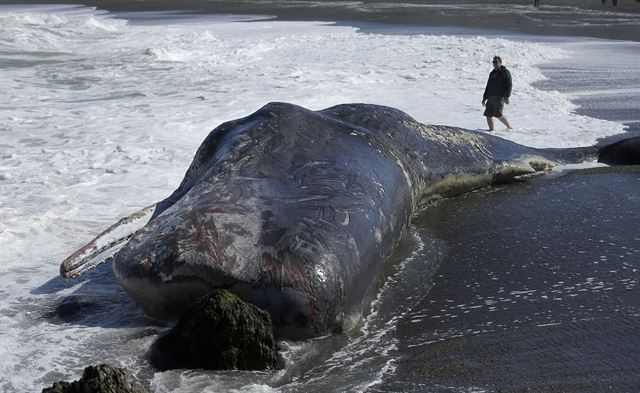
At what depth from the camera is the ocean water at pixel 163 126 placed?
5.16 metres

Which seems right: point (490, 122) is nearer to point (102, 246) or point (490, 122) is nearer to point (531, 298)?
point (531, 298)

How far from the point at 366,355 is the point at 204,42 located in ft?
67.7

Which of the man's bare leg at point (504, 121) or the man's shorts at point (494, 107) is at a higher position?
the man's shorts at point (494, 107)

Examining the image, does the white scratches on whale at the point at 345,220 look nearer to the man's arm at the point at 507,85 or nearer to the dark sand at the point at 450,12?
the man's arm at the point at 507,85

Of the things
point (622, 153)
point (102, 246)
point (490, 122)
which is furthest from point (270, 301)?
point (490, 122)

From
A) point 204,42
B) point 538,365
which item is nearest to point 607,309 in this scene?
point 538,365

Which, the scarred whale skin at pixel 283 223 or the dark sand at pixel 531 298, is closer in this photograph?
the dark sand at pixel 531 298

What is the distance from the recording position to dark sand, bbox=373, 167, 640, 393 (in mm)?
4891

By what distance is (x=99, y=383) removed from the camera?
3742mm

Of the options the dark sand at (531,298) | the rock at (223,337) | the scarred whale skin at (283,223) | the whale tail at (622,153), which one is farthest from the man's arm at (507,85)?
the rock at (223,337)

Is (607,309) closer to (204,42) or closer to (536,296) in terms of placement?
(536,296)

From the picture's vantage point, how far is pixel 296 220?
18.9 ft

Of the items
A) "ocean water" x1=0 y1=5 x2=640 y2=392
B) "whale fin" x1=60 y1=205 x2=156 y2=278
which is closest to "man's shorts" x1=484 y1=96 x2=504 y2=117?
"ocean water" x1=0 y1=5 x2=640 y2=392

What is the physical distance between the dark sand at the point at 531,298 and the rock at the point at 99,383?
4.97 ft
